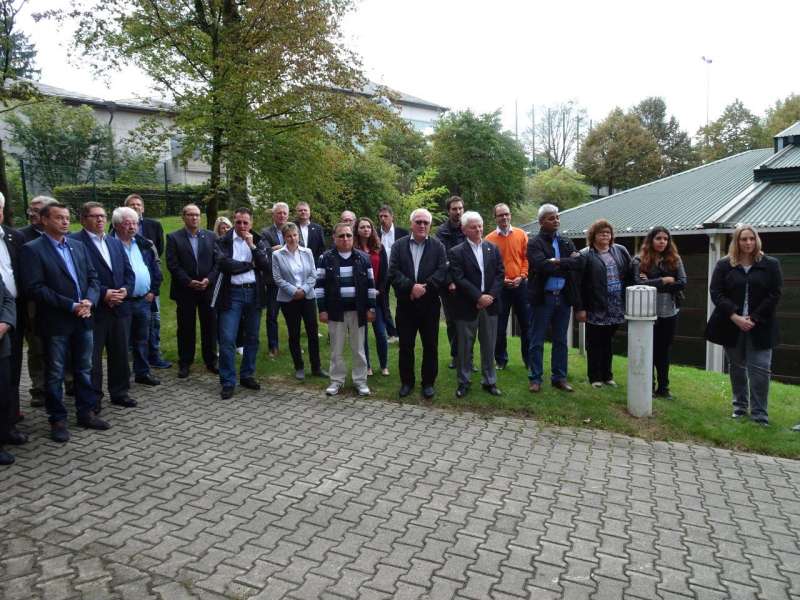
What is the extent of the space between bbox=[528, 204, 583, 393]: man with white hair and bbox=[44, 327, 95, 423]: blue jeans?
4670mm

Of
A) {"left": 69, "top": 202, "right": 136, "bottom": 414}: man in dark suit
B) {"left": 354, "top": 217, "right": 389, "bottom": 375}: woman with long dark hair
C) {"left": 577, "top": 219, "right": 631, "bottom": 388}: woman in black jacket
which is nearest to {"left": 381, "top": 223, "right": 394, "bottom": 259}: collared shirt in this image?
{"left": 354, "top": 217, "right": 389, "bottom": 375}: woman with long dark hair

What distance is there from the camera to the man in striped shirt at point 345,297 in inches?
265

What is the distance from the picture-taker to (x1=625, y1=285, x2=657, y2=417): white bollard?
612 centimetres

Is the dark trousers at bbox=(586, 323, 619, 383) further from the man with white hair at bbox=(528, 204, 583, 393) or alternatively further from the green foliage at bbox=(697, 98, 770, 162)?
the green foliage at bbox=(697, 98, 770, 162)

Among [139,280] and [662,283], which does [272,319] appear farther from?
[662,283]

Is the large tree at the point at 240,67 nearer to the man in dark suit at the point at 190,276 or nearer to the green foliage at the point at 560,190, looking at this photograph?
the man in dark suit at the point at 190,276

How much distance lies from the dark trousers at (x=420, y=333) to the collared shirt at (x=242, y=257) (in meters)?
1.81

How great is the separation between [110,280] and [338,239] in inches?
95.9

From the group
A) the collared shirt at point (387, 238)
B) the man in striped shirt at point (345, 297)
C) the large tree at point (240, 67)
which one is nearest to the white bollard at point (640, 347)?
the man in striped shirt at point (345, 297)

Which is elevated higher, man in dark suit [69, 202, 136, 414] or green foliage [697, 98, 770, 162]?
green foliage [697, 98, 770, 162]

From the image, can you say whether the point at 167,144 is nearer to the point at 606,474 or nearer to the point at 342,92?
the point at 342,92

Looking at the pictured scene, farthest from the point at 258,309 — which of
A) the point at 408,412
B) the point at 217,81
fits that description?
the point at 217,81

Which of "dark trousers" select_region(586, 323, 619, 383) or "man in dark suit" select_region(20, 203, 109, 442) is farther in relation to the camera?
"dark trousers" select_region(586, 323, 619, 383)

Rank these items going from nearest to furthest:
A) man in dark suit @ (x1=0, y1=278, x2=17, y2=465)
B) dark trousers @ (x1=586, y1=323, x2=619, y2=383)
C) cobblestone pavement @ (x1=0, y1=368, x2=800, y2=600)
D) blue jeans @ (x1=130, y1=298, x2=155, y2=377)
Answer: cobblestone pavement @ (x1=0, y1=368, x2=800, y2=600) → man in dark suit @ (x1=0, y1=278, x2=17, y2=465) → dark trousers @ (x1=586, y1=323, x2=619, y2=383) → blue jeans @ (x1=130, y1=298, x2=155, y2=377)
